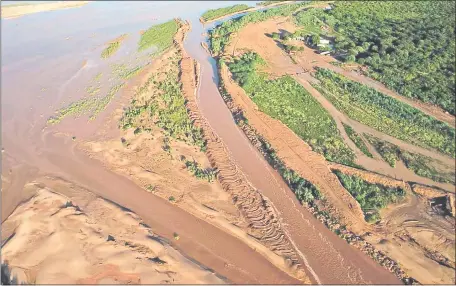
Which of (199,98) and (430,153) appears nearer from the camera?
(430,153)

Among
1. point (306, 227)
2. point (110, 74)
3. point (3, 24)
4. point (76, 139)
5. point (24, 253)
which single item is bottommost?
point (306, 227)

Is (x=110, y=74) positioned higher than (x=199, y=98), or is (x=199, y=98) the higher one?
(x=110, y=74)

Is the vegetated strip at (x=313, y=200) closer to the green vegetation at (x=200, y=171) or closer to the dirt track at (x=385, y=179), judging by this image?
the dirt track at (x=385, y=179)

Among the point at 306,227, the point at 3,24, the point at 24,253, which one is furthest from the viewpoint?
the point at 3,24

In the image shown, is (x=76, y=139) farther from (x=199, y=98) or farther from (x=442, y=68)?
(x=442, y=68)

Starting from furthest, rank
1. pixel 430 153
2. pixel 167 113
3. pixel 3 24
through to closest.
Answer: pixel 3 24
pixel 167 113
pixel 430 153

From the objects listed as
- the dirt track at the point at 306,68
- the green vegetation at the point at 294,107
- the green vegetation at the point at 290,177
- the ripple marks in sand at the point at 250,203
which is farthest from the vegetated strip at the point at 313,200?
the dirt track at the point at 306,68

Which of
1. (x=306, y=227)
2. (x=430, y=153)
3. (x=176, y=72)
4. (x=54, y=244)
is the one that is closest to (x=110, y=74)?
(x=176, y=72)
